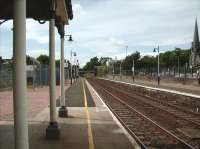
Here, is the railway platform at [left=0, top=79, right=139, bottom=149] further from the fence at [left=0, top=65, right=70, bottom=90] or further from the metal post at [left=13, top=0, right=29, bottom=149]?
the fence at [left=0, top=65, right=70, bottom=90]

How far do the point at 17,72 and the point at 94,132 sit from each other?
8.58 meters

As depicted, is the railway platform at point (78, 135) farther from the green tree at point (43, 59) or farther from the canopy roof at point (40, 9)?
the green tree at point (43, 59)

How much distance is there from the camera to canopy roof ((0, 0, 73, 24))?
10766 mm

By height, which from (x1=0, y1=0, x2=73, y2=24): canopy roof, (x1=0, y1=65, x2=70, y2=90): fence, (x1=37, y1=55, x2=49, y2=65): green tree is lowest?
(x1=0, y1=65, x2=70, y2=90): fence

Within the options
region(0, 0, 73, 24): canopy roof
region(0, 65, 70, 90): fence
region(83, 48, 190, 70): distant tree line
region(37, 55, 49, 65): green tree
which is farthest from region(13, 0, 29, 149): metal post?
region(37, 55, 49, 65): green tree

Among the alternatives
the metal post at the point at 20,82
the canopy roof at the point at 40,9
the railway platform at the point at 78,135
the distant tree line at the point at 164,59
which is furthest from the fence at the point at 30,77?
the distant tree line at the point at 164,59

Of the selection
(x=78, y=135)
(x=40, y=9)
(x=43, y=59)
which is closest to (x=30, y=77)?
(x=78, y=135)

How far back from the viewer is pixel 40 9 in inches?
474

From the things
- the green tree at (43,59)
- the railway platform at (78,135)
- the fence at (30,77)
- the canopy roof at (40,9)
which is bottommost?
the railway platform at (78,135)

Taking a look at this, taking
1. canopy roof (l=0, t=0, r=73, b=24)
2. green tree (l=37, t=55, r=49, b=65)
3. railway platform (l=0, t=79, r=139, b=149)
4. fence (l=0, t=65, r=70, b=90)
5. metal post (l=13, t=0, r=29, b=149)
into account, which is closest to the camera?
metal post (l=13, t=0, r=29, b=149)

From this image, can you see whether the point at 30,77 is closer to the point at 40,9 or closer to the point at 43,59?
the point at 40,9

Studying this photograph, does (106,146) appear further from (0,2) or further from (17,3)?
(17,3)

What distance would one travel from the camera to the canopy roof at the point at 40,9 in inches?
424

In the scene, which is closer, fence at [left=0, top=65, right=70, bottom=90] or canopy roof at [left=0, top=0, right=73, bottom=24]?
canopy roof at [left=0, top=0, right=73, bottom=24]
